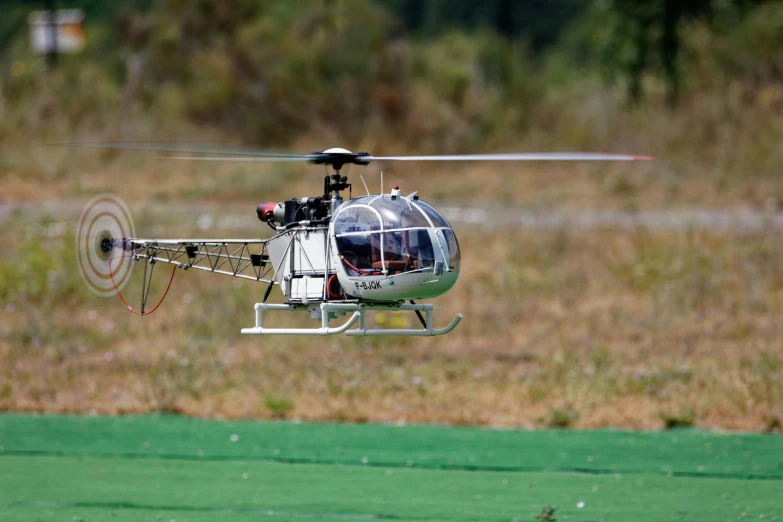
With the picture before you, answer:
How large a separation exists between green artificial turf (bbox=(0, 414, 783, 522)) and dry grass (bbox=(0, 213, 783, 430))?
705 millimetres

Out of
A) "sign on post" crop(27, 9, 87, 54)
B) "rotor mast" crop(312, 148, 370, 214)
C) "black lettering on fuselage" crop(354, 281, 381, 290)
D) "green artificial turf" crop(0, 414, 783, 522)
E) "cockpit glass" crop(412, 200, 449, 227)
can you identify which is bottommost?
"green artificial turf" crop(0, 414, 783, 522)

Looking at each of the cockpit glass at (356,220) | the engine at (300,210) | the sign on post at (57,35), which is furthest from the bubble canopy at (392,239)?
the sign on post at (57,35)

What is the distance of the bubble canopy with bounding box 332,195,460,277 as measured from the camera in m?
7.90

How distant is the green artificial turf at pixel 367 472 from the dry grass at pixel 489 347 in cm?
70

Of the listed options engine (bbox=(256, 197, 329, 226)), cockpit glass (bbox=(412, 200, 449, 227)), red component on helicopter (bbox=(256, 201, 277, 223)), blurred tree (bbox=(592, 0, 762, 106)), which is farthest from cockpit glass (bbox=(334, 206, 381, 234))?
blurred tree (bbox=(592, 0, 762, 106))

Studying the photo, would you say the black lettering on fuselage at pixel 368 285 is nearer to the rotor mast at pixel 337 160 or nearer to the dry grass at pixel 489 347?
the rotor mast at pixel 337 160

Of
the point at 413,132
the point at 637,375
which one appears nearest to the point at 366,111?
the point at 413,132

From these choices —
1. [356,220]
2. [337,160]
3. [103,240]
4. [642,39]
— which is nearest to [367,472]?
[103,240]

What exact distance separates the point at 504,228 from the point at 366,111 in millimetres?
9634

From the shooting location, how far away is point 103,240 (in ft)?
31.6

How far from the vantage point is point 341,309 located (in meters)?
8.23

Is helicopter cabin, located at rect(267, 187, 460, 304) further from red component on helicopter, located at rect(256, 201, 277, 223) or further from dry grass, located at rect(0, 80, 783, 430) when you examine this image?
dry grass, located at rect(0, 80, 783, 430)

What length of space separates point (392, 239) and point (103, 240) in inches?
117

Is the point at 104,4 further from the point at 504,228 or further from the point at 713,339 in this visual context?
the point at 713,339
